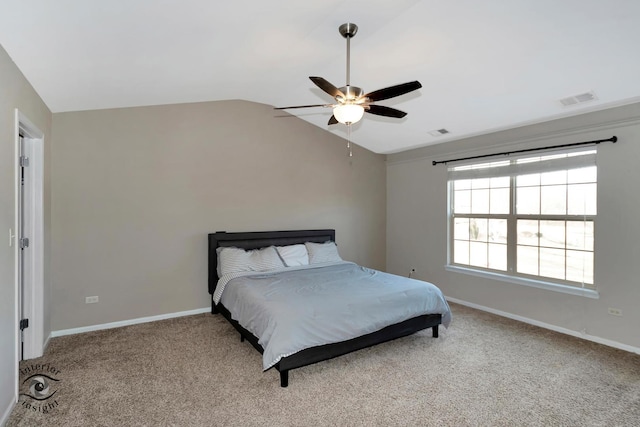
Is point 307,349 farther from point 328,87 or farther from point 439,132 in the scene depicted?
point 439,132

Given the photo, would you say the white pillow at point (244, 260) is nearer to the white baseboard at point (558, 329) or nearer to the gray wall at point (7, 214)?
the gray wall at point (7, 214)

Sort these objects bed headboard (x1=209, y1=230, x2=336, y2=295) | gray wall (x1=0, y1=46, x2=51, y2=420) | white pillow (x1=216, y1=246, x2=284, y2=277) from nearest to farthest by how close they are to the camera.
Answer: gray wall (x1=0, y1=46, x2=51, y2=420)
white pillow (x1=216, y1=246, x2=284, y2=277)
bed headboard (x1=209, y1=230, x2=336, y2=295)

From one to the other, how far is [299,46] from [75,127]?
2745 millimetres

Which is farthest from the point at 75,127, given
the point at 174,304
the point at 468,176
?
the point at 468,176

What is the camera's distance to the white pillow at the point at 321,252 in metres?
4.74

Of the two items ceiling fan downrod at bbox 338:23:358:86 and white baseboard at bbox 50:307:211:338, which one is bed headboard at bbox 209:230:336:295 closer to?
white baseboard at bbox 50:307:211:338

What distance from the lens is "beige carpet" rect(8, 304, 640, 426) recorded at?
2.25 meters

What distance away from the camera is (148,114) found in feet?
13.4

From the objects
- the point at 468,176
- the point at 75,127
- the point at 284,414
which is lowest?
the point at 284,414

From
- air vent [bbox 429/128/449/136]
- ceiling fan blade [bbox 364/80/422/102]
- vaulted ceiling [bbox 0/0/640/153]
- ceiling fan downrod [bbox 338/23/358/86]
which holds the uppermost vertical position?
ceiling fan downrod [bbox 338/23/358/86]

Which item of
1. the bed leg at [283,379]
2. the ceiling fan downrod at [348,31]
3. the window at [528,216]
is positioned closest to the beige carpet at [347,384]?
the bed leg at [283,379]

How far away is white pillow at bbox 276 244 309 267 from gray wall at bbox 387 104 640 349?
216 centimetres

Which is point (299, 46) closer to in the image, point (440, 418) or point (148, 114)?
point (148, 114)

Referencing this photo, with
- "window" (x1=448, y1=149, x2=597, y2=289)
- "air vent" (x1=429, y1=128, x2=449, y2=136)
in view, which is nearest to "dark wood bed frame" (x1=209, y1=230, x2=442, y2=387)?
"window" (x1=448, y1=149, x2=597, y2=289)
